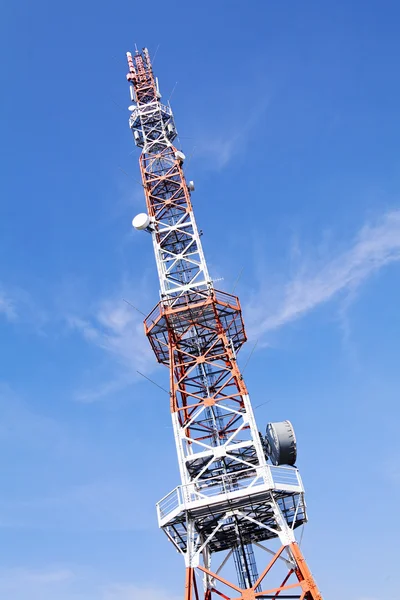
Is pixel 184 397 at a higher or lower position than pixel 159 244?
lower

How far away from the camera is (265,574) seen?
104ft

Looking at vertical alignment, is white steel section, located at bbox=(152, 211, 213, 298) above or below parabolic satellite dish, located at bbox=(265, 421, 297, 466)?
above

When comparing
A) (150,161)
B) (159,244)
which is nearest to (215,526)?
(159,244)

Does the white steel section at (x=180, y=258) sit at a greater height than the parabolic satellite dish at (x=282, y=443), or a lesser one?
greater

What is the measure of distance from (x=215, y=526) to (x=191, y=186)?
30.1 meters

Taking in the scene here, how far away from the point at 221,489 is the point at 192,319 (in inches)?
527

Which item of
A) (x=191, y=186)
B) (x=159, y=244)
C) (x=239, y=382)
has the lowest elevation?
(x=239, y=382)

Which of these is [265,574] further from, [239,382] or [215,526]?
[239,382]

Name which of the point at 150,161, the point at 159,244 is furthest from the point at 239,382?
the point at 150,161

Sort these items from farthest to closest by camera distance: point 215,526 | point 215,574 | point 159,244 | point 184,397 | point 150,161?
point 150,161, point 159,244, point 184,397, point 215,526, point 215,574

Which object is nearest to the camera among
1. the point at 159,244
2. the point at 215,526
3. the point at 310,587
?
the point at 310,587

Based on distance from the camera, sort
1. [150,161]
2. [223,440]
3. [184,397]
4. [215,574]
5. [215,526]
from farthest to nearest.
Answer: [150,161]
[184,397]
[223,440]
[215,526]
[215,574]

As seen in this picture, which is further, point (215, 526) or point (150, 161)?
point (150, 161)

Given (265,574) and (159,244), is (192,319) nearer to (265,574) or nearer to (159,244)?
(159,244)
